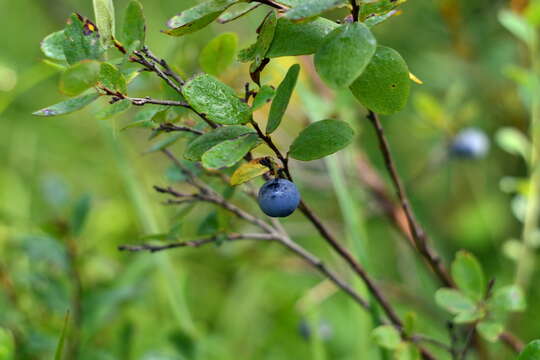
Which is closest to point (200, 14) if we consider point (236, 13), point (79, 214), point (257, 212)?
point (236, 13)

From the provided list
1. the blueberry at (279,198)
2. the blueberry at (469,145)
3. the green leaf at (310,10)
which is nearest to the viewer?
the green leaf at (310,10)

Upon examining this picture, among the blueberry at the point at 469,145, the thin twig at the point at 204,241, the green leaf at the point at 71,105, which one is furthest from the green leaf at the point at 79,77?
the blueberry at the point at 469,145

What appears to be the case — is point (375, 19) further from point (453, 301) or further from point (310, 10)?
point (453, 301)

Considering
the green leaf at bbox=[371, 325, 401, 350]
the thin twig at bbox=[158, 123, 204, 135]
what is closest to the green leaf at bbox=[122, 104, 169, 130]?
the thin twig at bbox=[158, 123, 204, 135]

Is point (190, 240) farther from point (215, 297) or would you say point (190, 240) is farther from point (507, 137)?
point (215, 297)

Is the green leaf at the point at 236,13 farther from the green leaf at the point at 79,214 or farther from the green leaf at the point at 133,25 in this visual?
the green leaf at the point at 79,214

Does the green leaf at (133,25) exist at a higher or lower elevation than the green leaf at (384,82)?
higher
